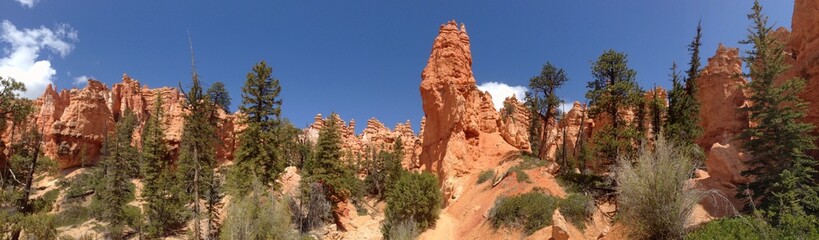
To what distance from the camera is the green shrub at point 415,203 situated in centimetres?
2445

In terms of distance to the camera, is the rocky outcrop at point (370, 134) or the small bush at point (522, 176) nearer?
the small bush at point (522, 176)

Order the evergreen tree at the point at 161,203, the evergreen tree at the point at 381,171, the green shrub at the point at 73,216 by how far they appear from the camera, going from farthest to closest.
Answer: the evergreen tree at the point at 381,171, the green shrub at the point at 73,216, the evergreen tree at the point at 161,203

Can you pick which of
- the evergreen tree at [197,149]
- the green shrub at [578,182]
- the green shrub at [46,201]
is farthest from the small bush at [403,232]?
the green shrub at [46,201]

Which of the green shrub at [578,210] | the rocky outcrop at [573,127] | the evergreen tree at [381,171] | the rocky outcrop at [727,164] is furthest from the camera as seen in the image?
the rocky outcrop at [573,127]

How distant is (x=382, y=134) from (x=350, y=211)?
1800 inches

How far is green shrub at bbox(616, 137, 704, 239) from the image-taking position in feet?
34.1

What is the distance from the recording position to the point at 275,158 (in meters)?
25.9

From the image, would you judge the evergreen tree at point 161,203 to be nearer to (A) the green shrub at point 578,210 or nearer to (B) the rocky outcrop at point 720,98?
(A) the green shrub at point 578,210

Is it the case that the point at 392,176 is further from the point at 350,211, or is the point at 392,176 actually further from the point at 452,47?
the point at 452,47

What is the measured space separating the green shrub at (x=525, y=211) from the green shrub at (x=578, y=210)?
596mm

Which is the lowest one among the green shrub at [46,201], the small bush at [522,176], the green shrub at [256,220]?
the green shrub at [256,220]

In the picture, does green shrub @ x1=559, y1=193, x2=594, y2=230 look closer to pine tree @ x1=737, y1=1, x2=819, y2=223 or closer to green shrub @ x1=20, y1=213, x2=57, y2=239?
pine tree @ x1=737, y1=1, x2=819, y2=223

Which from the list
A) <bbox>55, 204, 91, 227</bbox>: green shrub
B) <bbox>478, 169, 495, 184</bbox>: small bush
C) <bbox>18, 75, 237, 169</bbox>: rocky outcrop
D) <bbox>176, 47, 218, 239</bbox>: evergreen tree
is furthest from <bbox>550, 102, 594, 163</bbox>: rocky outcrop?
<bbox>55, 204, 91, 227</bbox>: green shrub

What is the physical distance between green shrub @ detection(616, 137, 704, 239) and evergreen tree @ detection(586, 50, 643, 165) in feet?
44.1
